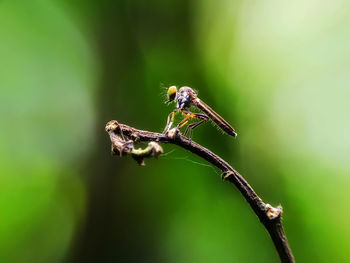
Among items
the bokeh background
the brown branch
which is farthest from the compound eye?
the bokeh background

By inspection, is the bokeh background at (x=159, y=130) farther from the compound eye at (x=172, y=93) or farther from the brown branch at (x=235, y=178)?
the brown branch at (x=235, y=178)

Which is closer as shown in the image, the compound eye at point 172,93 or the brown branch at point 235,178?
the brown branch at point 235,178

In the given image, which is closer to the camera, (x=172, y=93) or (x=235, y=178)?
(x=235, y=178)

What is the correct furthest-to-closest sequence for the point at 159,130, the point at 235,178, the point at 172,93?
the point at 159,130 → the point at 172,93 → the point at 235,178

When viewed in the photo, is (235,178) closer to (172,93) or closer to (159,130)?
(172,93)

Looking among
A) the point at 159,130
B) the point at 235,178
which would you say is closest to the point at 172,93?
the point at 235,178

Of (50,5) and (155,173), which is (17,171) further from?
(50,5)

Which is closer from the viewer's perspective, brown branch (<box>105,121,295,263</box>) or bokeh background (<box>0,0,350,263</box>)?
brown branch (<box>105,121,295,263</box>)

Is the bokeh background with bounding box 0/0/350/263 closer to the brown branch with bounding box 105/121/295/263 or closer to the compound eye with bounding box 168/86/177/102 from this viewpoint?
the compound eye with bounding box 168/86/177/102

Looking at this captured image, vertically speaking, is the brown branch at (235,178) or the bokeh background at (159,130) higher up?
the bokeh background at (159,130)

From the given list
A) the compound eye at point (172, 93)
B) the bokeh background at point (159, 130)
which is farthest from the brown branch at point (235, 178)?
the bokeh background at point (159, 130)
